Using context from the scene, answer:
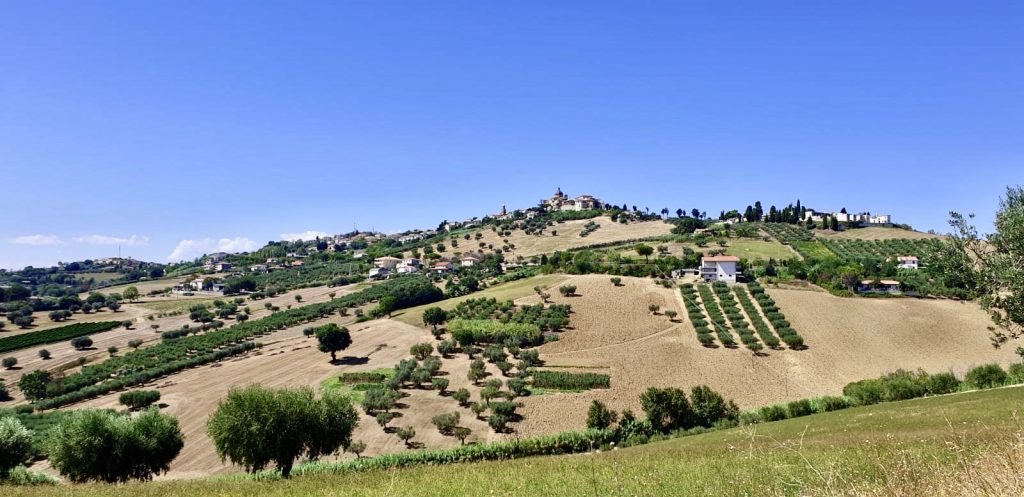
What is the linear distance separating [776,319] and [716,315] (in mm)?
8832

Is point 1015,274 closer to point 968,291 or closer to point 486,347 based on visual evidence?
point 968,291

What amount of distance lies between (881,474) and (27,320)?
183148mm

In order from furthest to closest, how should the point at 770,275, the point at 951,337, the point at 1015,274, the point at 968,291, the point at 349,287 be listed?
the point at 349,287, the point at 770,275, the point at 951,337, the point at 968,291, the point at 1015,274

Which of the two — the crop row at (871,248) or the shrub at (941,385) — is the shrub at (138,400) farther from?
the crop row at (871,248)

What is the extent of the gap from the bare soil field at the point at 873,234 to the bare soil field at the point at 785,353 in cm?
9943

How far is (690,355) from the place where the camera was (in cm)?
6700

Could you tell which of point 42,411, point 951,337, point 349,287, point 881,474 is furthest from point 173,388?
point 951,337

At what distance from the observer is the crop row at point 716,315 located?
71.5 metres

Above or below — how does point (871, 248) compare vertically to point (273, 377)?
above

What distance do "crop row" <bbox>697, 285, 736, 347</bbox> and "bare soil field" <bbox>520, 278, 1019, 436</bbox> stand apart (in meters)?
2.72

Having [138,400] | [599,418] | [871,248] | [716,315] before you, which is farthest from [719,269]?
[138,400]

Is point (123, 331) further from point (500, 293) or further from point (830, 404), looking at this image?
point (830, 404)

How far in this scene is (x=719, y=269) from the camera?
107 meters

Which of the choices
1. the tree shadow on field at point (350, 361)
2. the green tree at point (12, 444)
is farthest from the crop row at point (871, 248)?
the green tree at point (12, 444)
